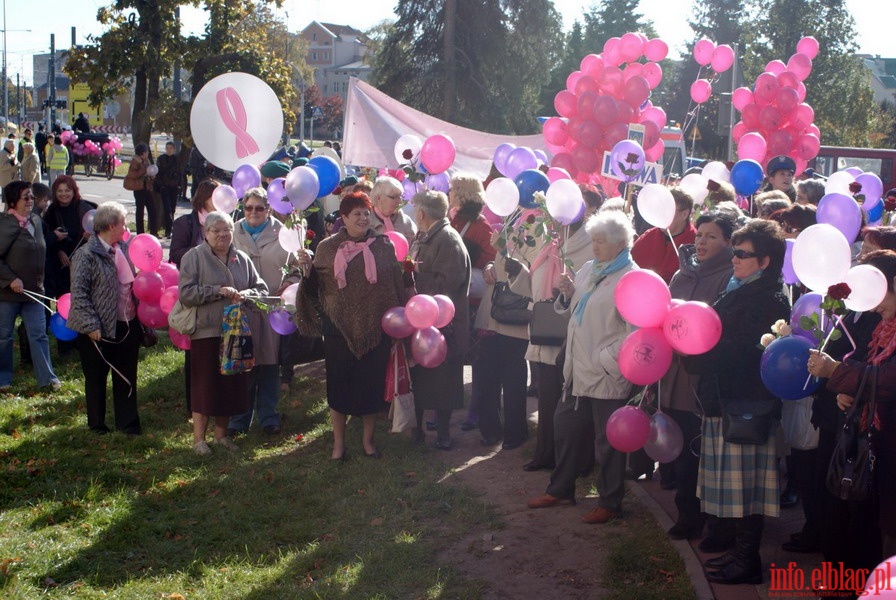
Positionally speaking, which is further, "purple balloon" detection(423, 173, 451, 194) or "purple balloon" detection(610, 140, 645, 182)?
"purple balloon" detection(423, 173, 451, 194)

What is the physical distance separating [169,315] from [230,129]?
1973 mm

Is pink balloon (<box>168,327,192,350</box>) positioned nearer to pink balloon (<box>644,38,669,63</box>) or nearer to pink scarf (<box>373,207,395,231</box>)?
pink scarf (<box>373,207,395,231</box>)

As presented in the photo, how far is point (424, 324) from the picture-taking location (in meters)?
6.17

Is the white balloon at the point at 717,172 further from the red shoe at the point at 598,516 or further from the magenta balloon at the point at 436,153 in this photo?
the red shoe at the point at 598,516

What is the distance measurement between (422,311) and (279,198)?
1476 mm

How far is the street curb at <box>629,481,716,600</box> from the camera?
4.52m

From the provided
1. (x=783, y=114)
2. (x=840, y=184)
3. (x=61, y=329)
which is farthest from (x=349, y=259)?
(x=783, y=114)

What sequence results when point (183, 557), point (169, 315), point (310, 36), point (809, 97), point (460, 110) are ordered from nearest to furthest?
point (183, 557) < point (169, 315) < point (809, 97) < point (460, 110) < point (310, 36)

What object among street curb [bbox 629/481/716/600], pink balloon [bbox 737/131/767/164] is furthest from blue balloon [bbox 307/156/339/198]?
pink balloon [bbox 737/131/767/164]

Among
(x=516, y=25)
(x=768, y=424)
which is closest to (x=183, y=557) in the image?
(x=768, y=424)

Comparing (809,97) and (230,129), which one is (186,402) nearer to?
(230,129)

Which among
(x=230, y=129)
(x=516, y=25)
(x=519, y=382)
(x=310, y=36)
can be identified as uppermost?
(x=310, y=36)

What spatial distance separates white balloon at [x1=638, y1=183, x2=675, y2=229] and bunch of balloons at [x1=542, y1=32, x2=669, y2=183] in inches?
156

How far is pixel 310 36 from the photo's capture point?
128m
